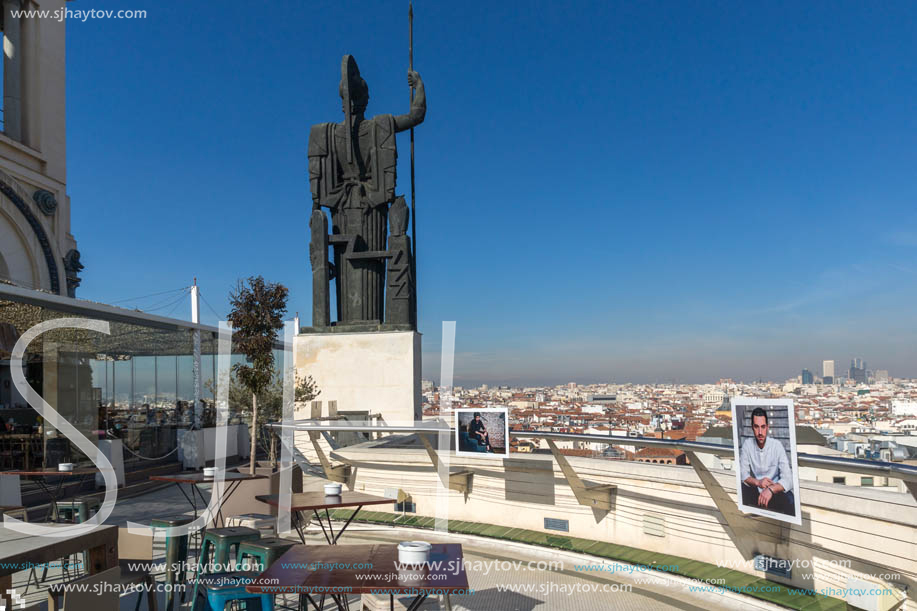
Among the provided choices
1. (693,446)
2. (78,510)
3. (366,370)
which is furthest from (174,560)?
(366,370)

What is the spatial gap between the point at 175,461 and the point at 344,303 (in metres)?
7.03

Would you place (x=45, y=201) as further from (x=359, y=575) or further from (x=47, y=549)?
(x=359, y=575)

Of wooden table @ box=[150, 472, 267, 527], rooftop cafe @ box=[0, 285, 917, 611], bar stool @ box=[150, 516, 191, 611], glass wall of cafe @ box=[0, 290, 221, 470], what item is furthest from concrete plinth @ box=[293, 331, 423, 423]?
bar stool @ box=[150, 516, 191, 611]

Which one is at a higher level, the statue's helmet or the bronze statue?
the statue's helmet

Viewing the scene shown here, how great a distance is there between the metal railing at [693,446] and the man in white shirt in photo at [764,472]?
0.15m

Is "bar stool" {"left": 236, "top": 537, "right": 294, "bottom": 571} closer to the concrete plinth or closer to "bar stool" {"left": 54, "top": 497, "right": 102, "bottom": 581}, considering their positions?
"bar stool" {"left": 54, "top": 497, "right": 102, "bottom": 581}

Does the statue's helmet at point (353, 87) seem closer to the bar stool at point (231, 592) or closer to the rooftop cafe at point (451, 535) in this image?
the rooftop cafe at point (451, 535)

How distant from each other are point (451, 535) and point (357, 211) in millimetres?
5864

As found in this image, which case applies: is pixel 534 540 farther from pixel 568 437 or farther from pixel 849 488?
pixel 849 488

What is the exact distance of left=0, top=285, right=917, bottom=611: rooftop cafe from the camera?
12.1 ft

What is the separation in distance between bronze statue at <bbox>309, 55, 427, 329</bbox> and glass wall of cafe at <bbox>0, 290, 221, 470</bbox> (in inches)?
183

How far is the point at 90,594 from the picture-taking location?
3525mm

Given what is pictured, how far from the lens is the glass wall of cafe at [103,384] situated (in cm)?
1298

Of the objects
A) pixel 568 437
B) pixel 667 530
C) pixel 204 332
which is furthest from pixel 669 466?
pixel 204 332
